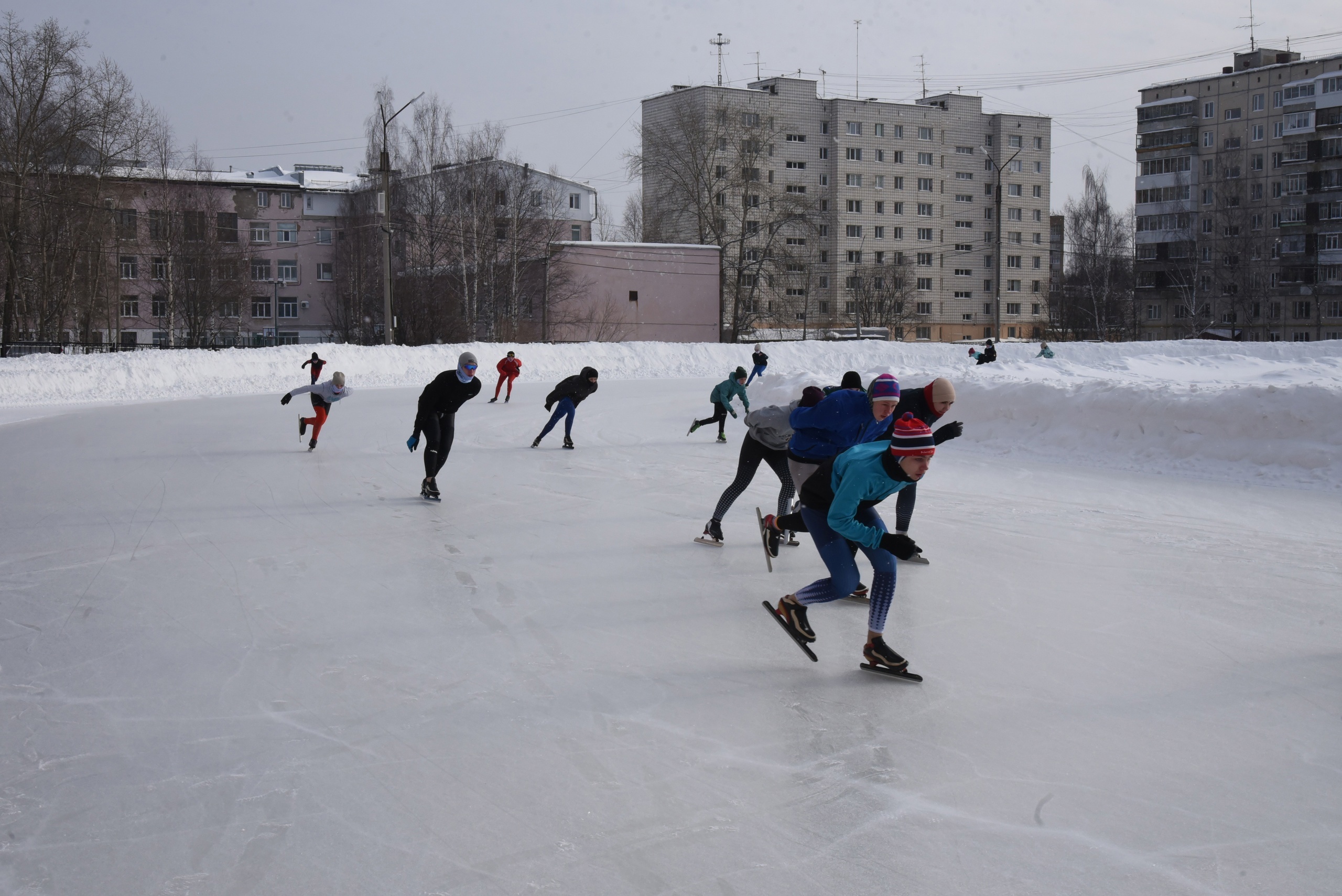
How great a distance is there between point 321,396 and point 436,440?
381cm

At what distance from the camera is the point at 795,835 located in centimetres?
311

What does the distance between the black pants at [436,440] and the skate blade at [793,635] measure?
213 inches

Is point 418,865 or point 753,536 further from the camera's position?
point 753,536

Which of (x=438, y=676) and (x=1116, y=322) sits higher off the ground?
(x=1116, y=322)

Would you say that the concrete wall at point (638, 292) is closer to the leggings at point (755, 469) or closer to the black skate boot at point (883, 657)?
the leggings at point (755, 469)

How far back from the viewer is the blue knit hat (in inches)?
212

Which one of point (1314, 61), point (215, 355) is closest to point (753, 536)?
point (215, 355)

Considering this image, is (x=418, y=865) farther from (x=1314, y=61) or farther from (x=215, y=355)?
(x=1314, y=61)

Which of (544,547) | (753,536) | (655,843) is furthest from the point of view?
(753,536)

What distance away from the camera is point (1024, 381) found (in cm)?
1477

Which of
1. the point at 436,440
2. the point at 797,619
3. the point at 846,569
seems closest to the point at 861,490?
the point at 846,569

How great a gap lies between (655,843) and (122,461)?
11736 mm

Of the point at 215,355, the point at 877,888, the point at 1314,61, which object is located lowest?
the point at 877,888

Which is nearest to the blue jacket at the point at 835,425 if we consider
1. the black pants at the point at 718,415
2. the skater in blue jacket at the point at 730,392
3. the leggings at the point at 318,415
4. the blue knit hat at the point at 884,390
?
the blue knit hat at the point at 884,390
